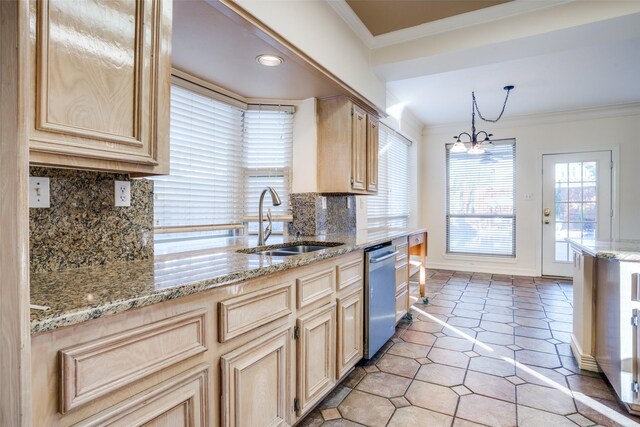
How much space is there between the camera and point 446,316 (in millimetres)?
3553

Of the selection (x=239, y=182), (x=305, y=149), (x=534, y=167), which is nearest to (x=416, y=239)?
(x=305, y=149)

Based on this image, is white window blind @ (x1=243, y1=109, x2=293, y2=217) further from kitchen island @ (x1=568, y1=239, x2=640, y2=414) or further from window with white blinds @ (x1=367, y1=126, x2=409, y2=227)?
kitchen island @ (x1=568, y1=239, x2=640, y2=414)

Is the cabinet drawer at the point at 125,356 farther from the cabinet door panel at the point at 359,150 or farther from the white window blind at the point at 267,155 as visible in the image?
the cabinet door panel at the point at 359,150

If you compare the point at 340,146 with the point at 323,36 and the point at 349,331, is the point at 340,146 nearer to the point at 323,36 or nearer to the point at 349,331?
the point at 323,36

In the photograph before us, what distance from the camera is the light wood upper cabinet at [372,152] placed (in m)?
3.29

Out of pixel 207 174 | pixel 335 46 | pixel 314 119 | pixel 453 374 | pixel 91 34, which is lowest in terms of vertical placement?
pixel 453 374

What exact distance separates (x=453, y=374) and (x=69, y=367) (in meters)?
2.24

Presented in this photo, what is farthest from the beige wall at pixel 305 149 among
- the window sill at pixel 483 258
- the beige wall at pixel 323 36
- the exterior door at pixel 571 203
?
the exterior door at pixel 571 203

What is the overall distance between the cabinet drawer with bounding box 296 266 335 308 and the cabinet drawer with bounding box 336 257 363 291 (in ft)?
0.27

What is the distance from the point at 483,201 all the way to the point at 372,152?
3.41 metres

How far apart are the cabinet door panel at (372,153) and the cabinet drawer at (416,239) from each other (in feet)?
1.91

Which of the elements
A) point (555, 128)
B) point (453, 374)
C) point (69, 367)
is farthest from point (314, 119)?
point (555, 128)

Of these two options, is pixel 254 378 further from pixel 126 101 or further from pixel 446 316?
pixel 446 316

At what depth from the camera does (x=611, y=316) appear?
2021mm
